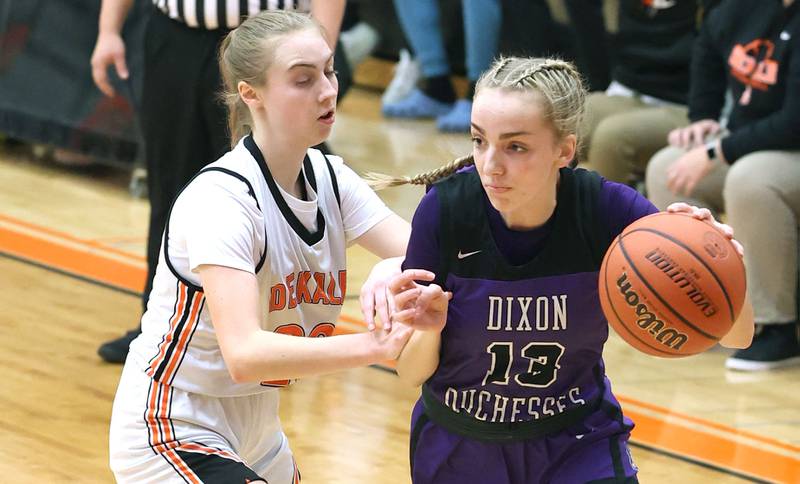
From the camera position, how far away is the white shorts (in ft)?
9.56

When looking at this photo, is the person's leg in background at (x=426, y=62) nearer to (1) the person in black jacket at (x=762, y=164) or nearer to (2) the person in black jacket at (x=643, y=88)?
(2) the person in black jacket at (x=643, y=88)

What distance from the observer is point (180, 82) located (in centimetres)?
440

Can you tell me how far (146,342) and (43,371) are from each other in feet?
6.22

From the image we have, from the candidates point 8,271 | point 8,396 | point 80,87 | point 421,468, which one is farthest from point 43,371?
point 80,87

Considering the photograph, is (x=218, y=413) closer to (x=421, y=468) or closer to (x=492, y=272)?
(x=421, y=468)

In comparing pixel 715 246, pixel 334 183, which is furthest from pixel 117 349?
pixel 715 246

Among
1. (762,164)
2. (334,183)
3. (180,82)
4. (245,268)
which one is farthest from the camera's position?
(762,164)

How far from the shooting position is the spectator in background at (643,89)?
5973mm

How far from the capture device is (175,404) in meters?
3.01

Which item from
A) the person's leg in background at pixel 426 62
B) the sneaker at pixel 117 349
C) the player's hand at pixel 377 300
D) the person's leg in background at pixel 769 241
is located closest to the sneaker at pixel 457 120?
the person's leg in background at pixel 426 62

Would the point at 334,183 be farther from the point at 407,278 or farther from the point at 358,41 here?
the point at 358,41

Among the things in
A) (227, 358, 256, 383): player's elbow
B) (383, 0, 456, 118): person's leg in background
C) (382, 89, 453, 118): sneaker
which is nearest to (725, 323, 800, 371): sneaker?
(227, 358, 256, 383): player's elbow

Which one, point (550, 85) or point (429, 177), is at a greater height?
point (550, 85)

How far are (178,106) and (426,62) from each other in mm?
4706
